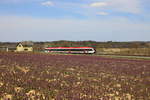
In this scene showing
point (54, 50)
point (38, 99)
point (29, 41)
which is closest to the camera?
point (38, 99)

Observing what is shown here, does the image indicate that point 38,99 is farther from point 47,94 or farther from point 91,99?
point 91,99

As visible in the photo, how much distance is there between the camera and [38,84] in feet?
37.6

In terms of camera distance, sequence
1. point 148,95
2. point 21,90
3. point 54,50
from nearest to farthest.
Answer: point 21,90 → point 148,95 → point 54,50

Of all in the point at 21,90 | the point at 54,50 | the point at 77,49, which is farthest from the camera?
the point at 54,50

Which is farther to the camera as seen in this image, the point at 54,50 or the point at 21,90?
the point at 54,50

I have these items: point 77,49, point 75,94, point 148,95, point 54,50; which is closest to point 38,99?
point 75,94

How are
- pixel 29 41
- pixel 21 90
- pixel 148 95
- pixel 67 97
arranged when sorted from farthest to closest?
pixel 29 41 → pixel 148 95 → pixel 21 90 → pixel 67 97

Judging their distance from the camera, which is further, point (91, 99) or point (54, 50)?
point (54, 50)

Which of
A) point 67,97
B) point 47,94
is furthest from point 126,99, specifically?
point 47,94

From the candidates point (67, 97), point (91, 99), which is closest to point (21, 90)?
point (67, 97)

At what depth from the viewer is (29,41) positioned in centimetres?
11625

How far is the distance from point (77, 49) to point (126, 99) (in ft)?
232

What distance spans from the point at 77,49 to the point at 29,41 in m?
44.3

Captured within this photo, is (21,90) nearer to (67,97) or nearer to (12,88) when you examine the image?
(12,88)
